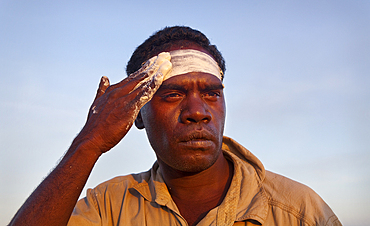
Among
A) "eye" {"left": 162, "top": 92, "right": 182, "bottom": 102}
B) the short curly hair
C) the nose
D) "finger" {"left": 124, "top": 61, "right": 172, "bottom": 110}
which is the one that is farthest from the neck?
the short curly hair

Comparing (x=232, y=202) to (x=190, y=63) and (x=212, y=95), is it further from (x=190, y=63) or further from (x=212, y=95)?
(x=190, y=63)

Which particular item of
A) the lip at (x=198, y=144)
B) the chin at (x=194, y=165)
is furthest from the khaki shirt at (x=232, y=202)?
the lip at (x=198, y=144)

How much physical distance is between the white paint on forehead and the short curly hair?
0.67 ft

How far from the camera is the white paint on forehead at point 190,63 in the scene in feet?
9.43

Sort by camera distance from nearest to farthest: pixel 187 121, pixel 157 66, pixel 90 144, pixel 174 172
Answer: pixel 90 144 < pixel 187 121 < pixel 157 66 < pixel 174 172

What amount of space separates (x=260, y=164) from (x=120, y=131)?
1166 millimetres

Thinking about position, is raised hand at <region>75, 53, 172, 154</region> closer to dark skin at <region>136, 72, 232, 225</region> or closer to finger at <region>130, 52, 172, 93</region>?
finger at <region>130, 52, 172, 93</region>

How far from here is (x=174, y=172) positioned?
2855 mm

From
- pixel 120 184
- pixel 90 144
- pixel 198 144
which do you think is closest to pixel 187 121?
pixel 198 144

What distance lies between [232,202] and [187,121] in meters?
0.68

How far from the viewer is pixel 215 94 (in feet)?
9.51

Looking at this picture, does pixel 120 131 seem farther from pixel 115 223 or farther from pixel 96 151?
pixel 115 223

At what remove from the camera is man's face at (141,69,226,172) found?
2594 millimetres

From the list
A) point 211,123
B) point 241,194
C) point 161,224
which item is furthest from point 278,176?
point 161,224
